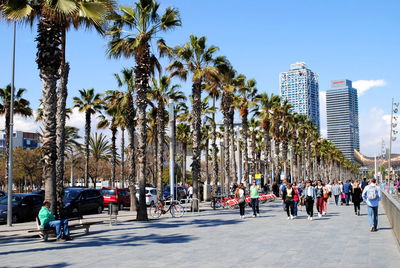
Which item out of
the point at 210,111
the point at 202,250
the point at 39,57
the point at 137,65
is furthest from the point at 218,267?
the point at 210,111

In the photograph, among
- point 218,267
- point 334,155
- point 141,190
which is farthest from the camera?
point 334,155

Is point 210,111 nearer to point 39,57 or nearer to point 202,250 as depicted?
point 39,57

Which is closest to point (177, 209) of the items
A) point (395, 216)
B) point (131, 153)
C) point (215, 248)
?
point (131, 153)

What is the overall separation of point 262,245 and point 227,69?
1947 centimetres

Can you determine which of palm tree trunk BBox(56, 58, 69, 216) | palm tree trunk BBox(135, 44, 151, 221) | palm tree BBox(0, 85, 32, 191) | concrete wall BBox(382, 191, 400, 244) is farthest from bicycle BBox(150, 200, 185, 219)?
palm tree BBox(0, 85, 32, 191)

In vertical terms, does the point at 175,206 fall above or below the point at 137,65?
below

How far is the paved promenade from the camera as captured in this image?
1015 centimetres

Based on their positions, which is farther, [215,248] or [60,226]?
[60,226]

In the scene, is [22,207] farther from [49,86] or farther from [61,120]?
[49,86]

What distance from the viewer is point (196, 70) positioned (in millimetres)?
28922

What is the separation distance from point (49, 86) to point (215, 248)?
8.50 m

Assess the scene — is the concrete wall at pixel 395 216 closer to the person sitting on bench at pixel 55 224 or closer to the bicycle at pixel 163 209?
the person sitting on bench at pixel 55 224

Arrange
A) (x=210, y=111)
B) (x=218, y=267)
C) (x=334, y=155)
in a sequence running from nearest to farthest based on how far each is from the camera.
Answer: (x=218, y=267) → (x=210, y=111) → (x=334, y=155)

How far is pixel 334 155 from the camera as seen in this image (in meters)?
132
